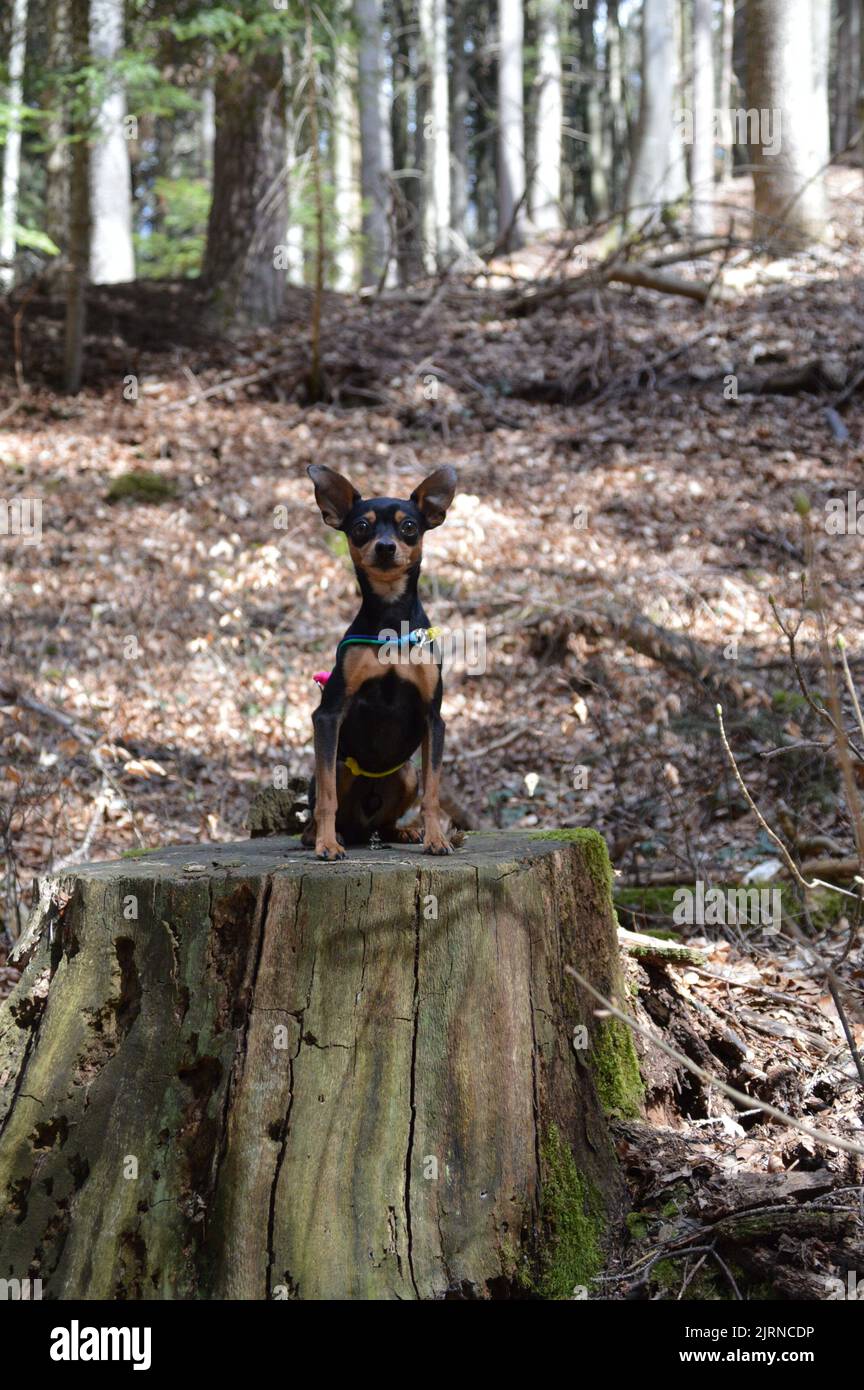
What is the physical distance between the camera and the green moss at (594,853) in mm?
4094

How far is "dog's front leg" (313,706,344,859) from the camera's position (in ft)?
12.8

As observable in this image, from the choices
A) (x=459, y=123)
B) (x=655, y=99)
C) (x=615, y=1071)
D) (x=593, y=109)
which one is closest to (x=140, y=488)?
(x=615, y=1071)

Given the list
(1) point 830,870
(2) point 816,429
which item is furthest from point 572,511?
(1) point 830,870

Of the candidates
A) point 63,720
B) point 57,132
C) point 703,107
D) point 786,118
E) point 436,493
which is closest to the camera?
point 436,493

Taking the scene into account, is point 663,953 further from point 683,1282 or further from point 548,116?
point 548,116

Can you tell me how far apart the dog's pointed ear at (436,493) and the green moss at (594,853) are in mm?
1228

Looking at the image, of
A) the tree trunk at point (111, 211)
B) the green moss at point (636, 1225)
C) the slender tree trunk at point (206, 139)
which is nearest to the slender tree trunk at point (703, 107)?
the tree trunk at point (111, 211)

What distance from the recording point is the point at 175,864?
3.89 m

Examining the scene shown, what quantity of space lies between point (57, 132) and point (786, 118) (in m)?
10.6

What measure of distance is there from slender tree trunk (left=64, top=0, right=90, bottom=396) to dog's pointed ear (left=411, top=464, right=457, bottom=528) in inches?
412

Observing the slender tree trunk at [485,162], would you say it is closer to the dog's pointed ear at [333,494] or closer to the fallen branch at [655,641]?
the fallen branch at [655,641]

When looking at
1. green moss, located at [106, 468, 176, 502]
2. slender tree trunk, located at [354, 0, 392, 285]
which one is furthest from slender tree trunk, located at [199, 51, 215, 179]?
green moss, located at [106, 468, 176, 502]

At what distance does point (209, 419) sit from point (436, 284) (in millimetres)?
4931

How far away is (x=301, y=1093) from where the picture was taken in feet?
11.0
